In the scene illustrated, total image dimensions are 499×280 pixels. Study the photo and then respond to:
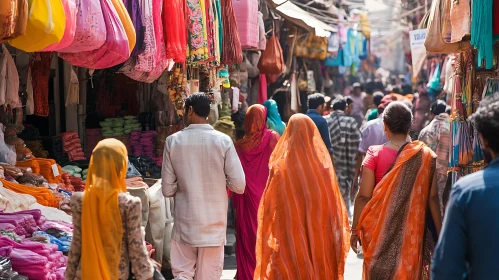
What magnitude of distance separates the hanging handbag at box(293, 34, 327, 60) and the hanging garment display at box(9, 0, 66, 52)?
1091cm

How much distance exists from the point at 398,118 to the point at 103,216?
2505 millimetres

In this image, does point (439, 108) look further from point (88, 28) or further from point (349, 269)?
point (88, 28)

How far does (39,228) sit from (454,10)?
3600 millimetres

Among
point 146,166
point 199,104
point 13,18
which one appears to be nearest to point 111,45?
point 199,104

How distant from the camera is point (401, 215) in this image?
248 inches

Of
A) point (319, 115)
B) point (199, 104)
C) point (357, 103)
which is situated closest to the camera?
point (199, 104)

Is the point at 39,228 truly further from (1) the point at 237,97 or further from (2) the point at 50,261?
(1) the point at 237,97

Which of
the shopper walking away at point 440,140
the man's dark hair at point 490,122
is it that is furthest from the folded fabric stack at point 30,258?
the shopper walking away at point 440,140

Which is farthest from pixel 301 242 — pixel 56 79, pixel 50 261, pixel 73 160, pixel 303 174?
pixel 56 79

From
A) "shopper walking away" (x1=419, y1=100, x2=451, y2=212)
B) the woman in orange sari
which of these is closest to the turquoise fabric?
the woman in orange sari

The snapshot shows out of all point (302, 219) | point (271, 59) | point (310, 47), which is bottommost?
point (302, 219)

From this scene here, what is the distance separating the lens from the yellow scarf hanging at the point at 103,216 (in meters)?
4.82

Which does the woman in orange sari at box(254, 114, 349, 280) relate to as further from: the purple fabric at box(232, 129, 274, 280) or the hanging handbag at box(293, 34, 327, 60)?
the hanging handbag at box(293, 34, 327, 60)

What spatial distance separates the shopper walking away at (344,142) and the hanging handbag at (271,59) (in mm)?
1461
